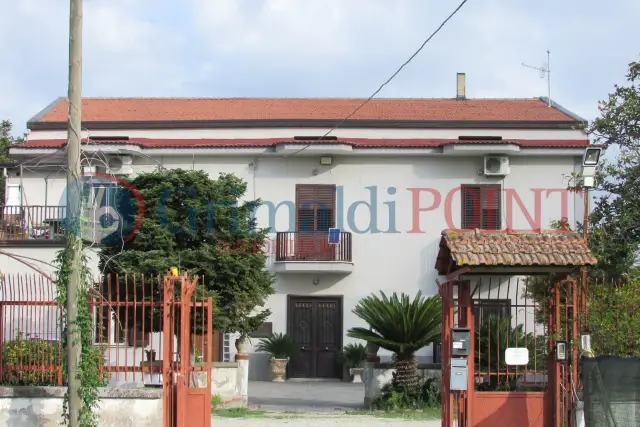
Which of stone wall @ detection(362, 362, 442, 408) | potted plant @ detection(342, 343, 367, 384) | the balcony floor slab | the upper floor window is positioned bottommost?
potted plant @ detection(342, 343, 367, 384)

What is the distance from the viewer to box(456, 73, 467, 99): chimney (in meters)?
34.8

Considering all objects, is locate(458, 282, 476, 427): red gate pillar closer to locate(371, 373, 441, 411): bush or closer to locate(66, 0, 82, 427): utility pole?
locate(66, 0, 82, 427): utility pole

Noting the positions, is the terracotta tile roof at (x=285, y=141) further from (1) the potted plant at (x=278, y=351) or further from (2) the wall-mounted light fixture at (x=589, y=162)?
(2) the wall-mounted light fixture at (x=589, y=162)

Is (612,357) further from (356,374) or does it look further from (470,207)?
(470,207)

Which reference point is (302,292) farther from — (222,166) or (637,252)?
(637,252)

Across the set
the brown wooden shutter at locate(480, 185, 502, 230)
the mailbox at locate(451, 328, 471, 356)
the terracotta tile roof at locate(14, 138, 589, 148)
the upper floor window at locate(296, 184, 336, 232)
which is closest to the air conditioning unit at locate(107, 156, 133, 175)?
the terracotta tile roof at locate(14, 138, 589, 148)

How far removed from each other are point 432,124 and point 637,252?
1044cm

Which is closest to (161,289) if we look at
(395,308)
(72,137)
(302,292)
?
(72,137)

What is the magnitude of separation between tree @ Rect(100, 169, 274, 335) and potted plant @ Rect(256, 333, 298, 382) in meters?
6.24

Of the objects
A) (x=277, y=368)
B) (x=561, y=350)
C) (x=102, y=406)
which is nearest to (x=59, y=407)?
(x=102, y=406)

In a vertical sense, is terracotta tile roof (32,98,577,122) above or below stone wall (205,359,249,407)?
above

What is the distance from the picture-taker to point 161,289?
13.3 m

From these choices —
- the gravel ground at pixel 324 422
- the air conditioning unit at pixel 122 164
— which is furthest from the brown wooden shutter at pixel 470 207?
the gravel ground at pixel 324 422

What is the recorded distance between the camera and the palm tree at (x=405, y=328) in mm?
19312
